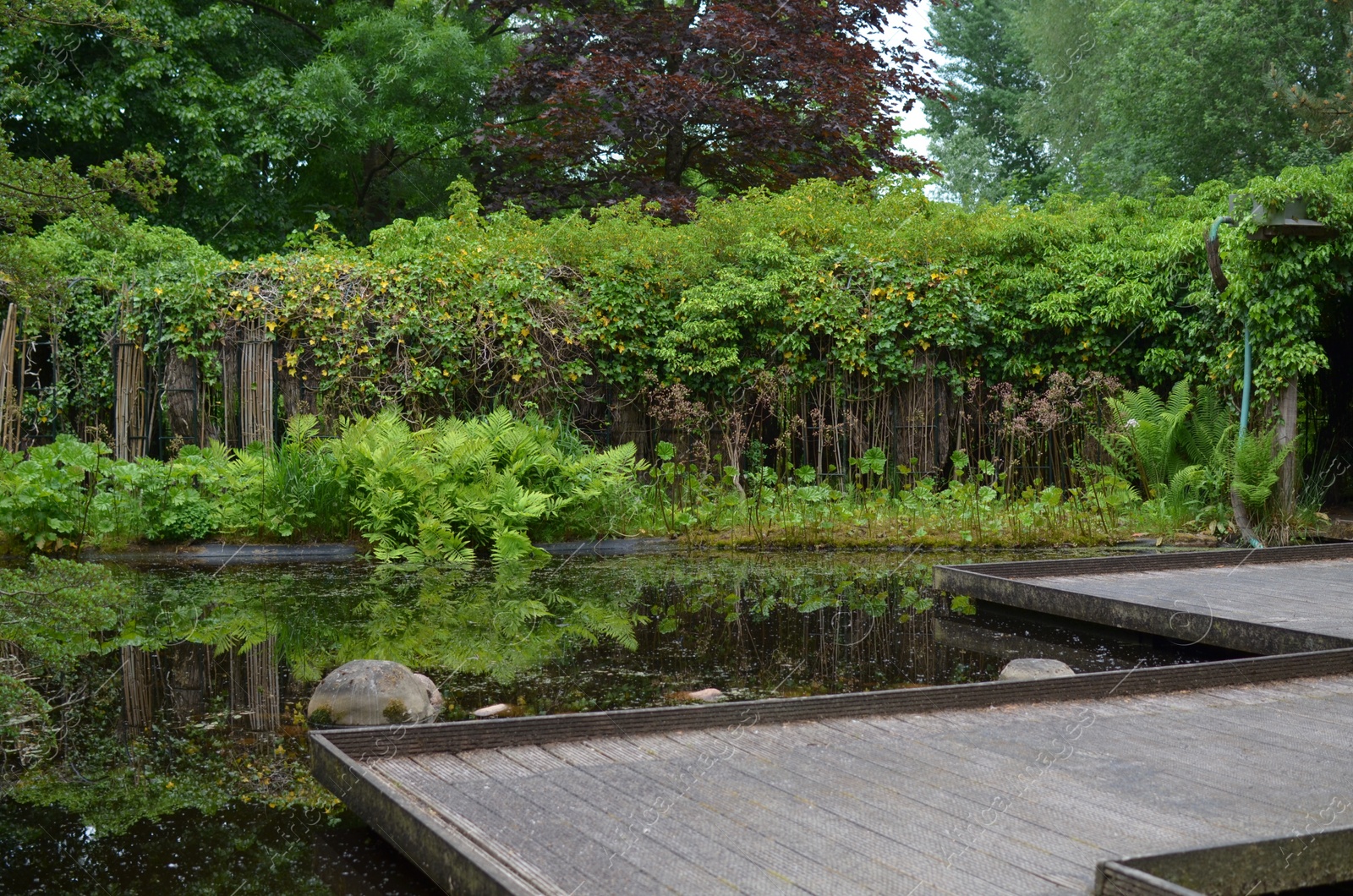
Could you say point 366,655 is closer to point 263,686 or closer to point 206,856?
point 263,686

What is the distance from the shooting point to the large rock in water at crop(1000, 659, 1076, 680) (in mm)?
4434

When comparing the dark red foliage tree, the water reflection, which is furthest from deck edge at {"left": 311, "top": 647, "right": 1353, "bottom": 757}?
the dark red foliage tree

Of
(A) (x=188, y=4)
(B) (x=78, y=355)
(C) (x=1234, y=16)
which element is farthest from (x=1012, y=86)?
(B) (x=78, y=355)

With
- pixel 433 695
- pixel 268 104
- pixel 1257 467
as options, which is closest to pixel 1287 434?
pixel 1257 467

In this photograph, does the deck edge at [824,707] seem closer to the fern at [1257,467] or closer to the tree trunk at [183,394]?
the fern at [1257,467]

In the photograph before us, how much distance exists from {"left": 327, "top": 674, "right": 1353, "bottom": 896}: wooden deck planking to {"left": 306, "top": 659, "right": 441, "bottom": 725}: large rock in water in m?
0.89

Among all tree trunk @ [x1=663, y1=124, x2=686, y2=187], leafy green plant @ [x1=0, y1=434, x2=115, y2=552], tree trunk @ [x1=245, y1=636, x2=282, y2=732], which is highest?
tree trunk @ [x1=663, y1=124, x2=686, y2=187]

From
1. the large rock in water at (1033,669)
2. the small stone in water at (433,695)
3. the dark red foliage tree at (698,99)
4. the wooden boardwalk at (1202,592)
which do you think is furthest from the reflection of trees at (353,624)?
the dark red foliage tree at (698,99)

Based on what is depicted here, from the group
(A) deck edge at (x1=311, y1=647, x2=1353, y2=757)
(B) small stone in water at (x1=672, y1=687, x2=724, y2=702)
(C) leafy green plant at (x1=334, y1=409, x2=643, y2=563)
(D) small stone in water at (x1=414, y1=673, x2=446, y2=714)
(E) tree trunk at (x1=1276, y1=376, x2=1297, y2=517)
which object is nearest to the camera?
(A) deck edge at (x1=311, y1=647, x2=1353, y2=757)

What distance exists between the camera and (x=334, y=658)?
5062mm

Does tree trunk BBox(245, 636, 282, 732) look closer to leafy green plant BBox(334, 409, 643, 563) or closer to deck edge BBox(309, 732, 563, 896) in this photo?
deck edge BBox(309, 732, 563, 896)

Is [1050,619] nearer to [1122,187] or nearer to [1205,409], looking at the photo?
[1205,409]

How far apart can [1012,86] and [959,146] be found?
391 cm

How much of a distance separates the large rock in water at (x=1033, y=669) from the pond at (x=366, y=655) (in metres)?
0.31
